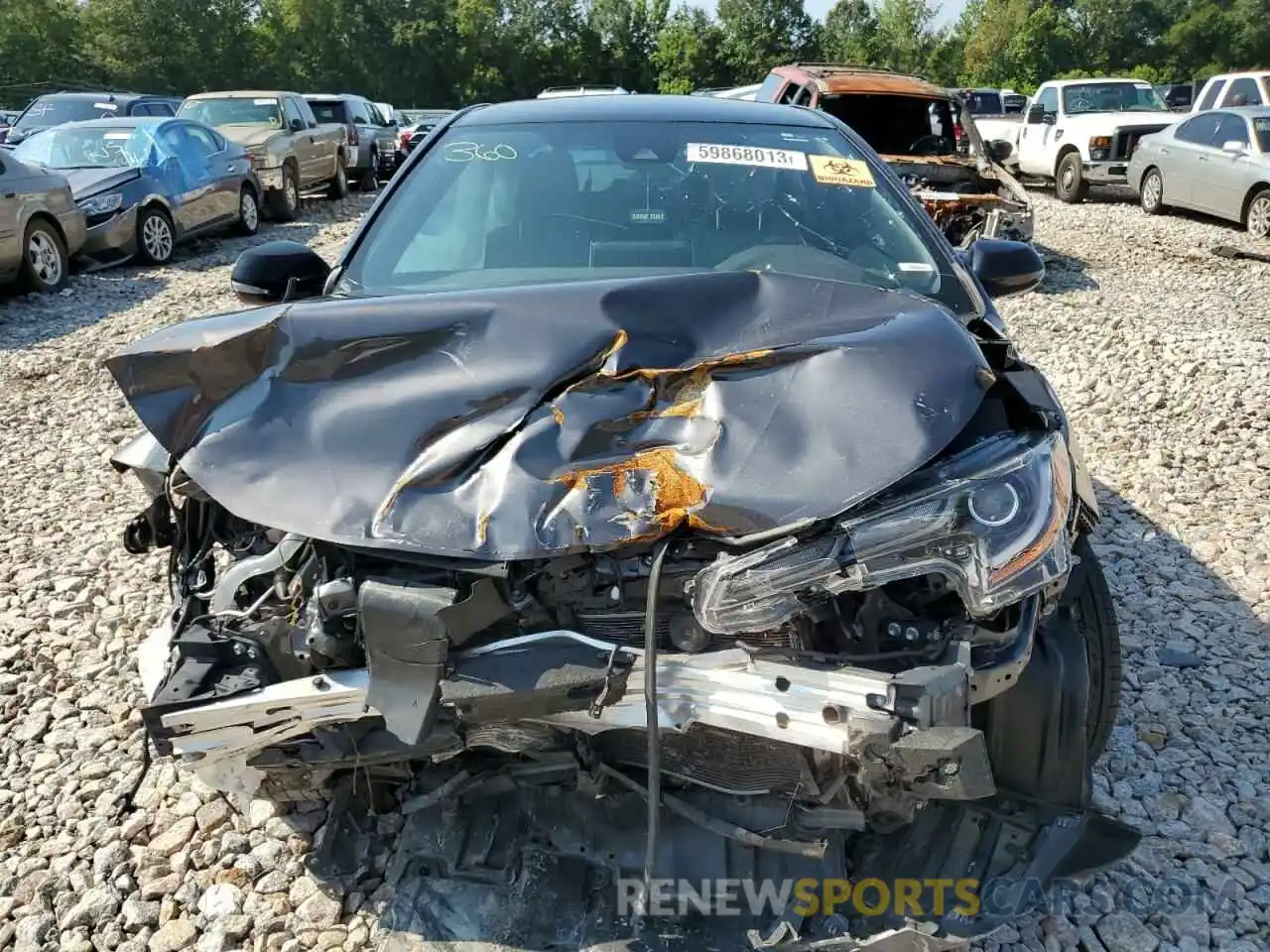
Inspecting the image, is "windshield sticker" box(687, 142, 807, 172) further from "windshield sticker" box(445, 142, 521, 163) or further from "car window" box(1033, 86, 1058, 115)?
"car window" box(1033, 86, 1058, 115)

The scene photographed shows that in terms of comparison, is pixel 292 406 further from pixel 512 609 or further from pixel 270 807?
pixel 270 807

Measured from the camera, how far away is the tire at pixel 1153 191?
1324 cm

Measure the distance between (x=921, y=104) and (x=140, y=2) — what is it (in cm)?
4342

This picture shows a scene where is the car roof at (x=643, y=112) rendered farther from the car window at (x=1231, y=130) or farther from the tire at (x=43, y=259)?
the car window at (x=1231, y=130)

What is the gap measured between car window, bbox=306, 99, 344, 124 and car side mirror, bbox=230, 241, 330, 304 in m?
17.0

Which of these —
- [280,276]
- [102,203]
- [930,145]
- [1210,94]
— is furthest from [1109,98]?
[280,276]

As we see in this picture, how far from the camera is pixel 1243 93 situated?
14508mm

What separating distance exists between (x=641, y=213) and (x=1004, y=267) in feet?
3.92

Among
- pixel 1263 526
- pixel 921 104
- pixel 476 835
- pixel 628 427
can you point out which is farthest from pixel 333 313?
pixel 921 104

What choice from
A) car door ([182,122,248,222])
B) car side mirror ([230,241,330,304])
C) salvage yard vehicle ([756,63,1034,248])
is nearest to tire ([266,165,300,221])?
car door ([182,122,248,222])

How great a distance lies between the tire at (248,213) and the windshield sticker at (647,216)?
11000mm

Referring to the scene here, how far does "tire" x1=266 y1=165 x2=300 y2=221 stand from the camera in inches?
560

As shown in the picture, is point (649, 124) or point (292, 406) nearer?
point (292, 406)

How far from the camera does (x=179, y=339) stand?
2281 millimetres
